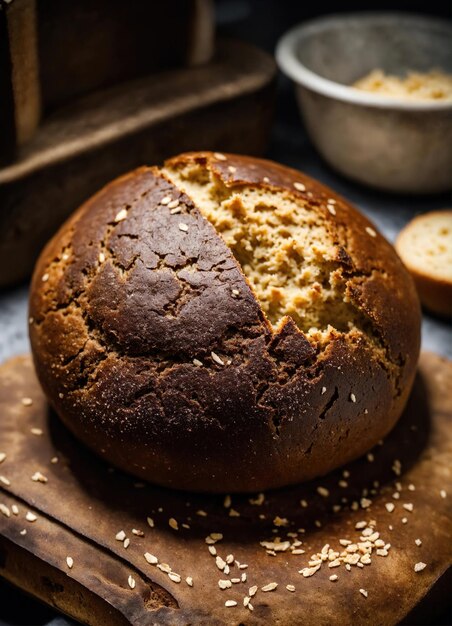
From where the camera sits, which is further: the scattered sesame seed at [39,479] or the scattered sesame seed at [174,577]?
the scattered sesame seed at [39,479]

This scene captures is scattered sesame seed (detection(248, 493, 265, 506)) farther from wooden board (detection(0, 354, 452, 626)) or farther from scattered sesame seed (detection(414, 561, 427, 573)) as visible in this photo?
scattered sesame seed (detection(414, 561, 427, 573))

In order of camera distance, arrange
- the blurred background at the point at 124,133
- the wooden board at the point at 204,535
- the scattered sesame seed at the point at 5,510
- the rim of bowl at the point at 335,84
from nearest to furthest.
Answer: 1. the wooden board at the point at 204,535
2. the scattered sesame seed at the point at 5,510
3. the blurred background at the point at 124,133
4. the rim of bowl at the point at 335,84

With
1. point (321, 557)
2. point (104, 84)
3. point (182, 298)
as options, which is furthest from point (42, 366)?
point (104, 84)

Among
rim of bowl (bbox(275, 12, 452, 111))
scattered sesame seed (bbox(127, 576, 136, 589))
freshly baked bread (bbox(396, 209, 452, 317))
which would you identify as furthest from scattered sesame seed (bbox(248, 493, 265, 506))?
rim of bowl (bbox(275, 12, 452, 111))

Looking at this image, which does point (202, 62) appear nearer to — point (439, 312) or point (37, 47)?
point (37, 47)

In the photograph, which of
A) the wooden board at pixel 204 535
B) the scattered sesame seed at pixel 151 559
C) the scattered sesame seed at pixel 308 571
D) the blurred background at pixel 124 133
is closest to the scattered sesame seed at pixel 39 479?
the wooden board at pixel 204 535

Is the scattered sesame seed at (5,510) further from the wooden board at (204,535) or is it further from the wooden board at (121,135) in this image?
Answer: the wooden board at (121,135)
